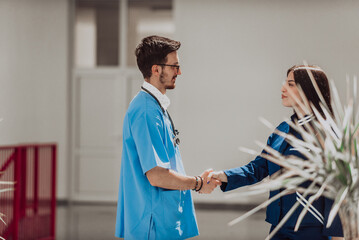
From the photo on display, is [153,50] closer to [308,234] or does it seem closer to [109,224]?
[308,234]

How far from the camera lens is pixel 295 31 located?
23.4 feet

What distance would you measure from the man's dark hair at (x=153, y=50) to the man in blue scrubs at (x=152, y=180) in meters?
0.01

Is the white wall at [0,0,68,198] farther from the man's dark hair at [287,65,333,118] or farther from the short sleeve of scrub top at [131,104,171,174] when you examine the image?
the man's dark hair at [287,65,333,118]

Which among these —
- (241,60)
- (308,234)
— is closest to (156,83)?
(308,234)

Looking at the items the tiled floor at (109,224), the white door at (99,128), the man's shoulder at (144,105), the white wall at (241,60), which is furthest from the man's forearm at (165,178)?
the white door at (99,128)

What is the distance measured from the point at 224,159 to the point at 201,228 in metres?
1.79

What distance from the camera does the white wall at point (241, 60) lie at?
710cm

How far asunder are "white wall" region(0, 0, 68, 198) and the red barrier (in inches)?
80.3

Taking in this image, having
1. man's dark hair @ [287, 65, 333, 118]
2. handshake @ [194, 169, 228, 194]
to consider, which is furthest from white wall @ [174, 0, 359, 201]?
man's dark hair @ [287, 65, 333, 118]

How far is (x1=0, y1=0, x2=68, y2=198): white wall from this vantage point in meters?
6.93

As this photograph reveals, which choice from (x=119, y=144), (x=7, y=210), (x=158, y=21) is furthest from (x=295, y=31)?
(x=7, y=210)

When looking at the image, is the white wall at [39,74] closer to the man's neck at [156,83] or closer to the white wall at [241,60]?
the white wall at [241,60]

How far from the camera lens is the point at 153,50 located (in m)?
2.17

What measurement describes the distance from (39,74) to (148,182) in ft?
19.3
